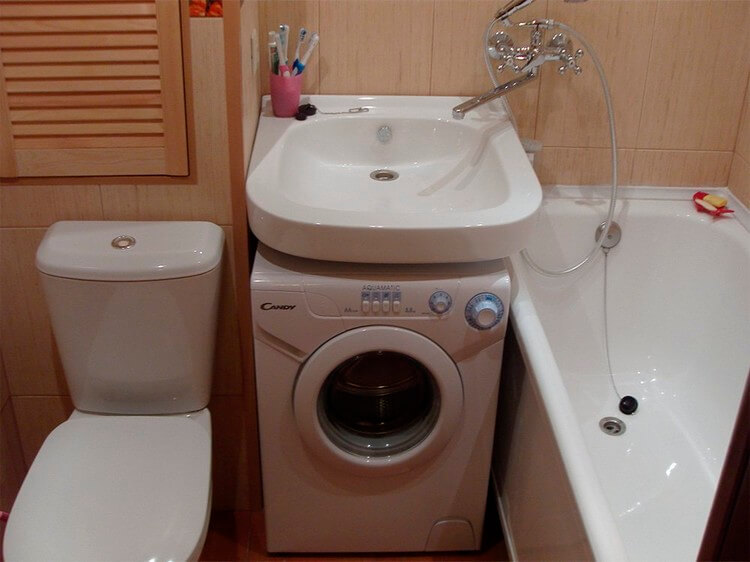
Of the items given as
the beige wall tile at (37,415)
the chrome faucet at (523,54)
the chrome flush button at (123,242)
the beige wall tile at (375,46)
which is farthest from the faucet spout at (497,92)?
the beige wall tile at (37,415)

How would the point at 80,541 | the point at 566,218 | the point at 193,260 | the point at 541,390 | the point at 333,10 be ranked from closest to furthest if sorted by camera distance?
the point at 80,541 → the point at 541,390 → the point at 193,260 → the point at 333,10 → the point at 566,218

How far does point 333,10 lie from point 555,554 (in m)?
1.33

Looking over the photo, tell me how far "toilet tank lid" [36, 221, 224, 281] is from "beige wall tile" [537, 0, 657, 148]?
95cm

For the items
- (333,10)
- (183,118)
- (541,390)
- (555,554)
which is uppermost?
(333,10)

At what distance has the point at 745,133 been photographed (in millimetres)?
2248

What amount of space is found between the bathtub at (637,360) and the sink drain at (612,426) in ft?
0.05

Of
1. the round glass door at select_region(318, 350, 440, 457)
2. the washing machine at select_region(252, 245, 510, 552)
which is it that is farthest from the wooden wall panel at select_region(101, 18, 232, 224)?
the round glass door at select_region(318, 350, 440, 457)

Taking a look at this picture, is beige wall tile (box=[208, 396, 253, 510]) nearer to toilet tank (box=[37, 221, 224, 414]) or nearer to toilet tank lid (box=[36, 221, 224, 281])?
toilet tank (box=[37, 221, 224, 414])

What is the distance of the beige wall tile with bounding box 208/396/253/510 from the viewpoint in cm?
212

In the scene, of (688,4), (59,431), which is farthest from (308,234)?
(688,4)

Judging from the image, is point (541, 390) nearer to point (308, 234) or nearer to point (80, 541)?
point (308, 234)

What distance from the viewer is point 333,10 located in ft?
6.96

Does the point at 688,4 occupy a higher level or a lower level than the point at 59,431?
higher

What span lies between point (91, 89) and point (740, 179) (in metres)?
1.60
